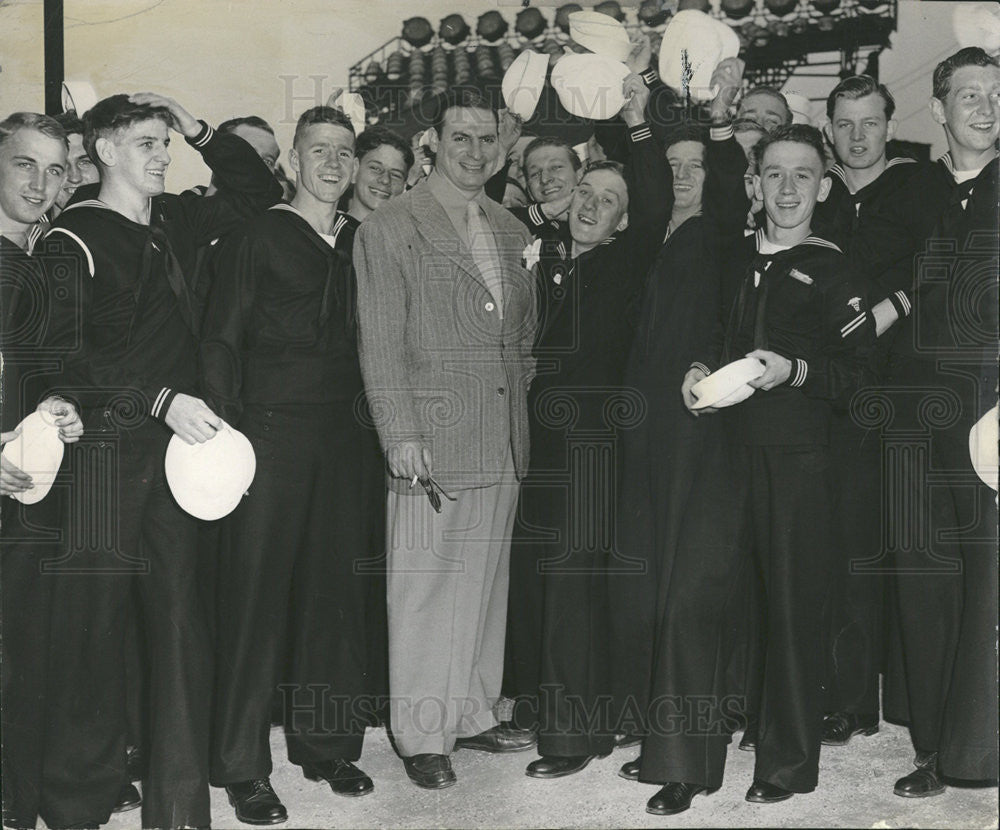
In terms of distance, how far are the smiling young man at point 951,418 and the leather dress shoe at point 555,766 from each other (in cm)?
92

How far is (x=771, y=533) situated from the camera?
3.45 metres

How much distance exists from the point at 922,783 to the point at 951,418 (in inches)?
41.5

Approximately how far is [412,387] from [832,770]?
165cm

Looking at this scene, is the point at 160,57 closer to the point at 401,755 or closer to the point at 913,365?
the point at 401,755

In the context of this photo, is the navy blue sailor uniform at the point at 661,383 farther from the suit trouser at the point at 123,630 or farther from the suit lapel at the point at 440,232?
the suit trouser at the point at 123,630

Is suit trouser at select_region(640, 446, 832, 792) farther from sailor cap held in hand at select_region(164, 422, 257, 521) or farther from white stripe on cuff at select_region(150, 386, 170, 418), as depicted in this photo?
white stripe on cuff at select_region(150, 386, 170, 418)

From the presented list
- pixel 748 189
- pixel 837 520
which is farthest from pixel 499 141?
pixel 837 520

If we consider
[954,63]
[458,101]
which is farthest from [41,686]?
[954,63]

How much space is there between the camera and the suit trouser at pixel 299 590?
346 cm

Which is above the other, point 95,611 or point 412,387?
point 412,387

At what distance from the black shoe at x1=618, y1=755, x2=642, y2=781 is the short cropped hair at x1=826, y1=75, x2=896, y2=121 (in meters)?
2.00

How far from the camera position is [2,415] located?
3.45 m

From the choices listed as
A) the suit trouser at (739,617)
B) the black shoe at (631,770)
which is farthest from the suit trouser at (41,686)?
the suit trouser at (739,617)

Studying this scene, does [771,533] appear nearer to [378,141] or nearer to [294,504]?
[294,504]
